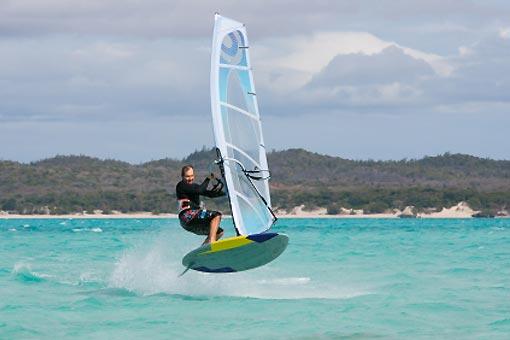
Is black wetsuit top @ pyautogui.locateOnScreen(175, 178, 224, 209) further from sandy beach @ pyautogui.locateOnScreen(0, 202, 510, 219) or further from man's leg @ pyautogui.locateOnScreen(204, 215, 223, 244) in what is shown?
sandy beach @ pyautogui.locateOnScreen(0, 202, 510, 219)

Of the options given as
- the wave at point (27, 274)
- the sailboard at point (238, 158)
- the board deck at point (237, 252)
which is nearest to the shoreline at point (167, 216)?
the wave at point (27, 274)

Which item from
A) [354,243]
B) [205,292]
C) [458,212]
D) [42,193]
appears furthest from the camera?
[42,193]

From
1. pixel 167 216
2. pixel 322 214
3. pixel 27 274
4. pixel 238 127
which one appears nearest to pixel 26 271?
pixel 27 274

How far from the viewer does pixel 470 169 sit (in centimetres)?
14050

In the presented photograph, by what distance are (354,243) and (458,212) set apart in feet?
225

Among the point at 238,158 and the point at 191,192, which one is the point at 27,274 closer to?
the point at 191,192

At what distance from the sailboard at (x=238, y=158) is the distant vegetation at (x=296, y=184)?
72638mm

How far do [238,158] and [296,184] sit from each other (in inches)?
4474

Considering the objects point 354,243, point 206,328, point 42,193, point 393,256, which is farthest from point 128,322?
point 42,193

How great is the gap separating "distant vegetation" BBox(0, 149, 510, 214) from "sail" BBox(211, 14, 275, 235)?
7268 centimetres

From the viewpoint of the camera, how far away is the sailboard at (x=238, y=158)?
15109 millimetres

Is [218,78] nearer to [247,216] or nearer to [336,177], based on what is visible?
[247,216]

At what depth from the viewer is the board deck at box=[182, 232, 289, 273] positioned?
1528 cm

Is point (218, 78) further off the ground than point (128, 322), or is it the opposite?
point (218, 78)
